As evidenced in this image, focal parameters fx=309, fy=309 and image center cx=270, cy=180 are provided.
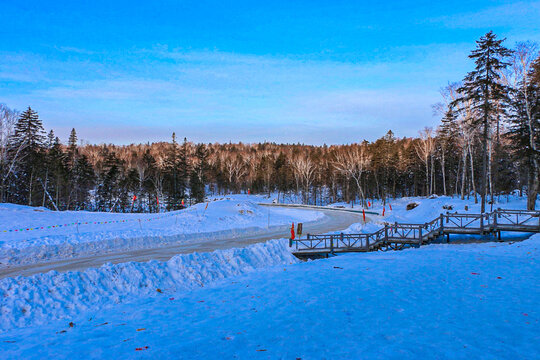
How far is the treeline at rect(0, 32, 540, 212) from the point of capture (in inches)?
1109

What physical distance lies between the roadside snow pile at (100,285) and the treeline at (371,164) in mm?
25324

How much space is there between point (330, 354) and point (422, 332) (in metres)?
2.06

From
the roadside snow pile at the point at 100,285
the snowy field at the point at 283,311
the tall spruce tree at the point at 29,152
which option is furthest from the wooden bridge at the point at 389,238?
the tall spruce tree at the point at 29,152

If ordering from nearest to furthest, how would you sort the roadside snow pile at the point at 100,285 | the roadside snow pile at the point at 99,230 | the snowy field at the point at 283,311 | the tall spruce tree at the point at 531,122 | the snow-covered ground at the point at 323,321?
the snow-covered ground at the point at 323,321 → the snowy field at the point at 283,311 → the roadside snow pile at the point at 100,285 → the roadside snow pile at the point at 99,230 → the tall spruce tree at the point at 531,122

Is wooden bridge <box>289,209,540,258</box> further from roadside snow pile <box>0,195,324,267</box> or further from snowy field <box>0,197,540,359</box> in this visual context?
roadside snow pile <box>0,195,324,267</box>

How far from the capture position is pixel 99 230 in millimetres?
23125

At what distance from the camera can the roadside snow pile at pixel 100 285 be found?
887 cm

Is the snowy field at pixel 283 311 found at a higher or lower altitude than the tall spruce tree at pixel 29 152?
lower

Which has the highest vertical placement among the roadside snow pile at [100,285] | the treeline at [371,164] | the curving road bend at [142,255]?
the treeline at [371,164]

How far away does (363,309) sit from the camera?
733 centimetres

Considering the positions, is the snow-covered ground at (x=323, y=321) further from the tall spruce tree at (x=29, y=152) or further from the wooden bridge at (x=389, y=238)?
the tall spruce tree at (x=29, y=152)

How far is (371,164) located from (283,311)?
67.4 meters

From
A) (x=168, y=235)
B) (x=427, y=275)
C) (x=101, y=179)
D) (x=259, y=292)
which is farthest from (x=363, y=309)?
(x=101, y=179)

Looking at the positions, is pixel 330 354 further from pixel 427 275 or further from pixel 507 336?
pixel 427 275
